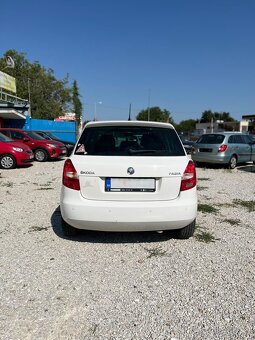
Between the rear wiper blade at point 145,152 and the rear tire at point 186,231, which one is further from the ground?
the rear wiper blade at point 145,152

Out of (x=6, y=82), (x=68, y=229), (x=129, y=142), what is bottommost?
(x=68, y=229)

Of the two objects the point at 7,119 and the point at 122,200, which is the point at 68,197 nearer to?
the point at 122,200

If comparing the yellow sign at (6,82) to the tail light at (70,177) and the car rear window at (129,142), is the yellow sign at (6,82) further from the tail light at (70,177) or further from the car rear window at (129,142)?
the tail light at (70,177)

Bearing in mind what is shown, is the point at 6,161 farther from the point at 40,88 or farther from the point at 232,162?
the point at 40,88

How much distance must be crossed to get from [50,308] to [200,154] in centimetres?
1150

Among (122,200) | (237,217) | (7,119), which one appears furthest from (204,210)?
(7,119)

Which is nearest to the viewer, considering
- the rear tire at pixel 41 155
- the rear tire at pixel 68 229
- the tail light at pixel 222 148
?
the rear tire at pixel 68 229

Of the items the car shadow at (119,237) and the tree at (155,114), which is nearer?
the car shadow at (119,237)

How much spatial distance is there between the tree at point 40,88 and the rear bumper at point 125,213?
43500 mm

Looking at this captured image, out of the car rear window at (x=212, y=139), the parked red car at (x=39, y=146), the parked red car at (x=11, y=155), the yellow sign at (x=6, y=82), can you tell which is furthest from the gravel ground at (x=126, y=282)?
the yellow sign at (x=6, y=82)

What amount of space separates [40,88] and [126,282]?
153 ft

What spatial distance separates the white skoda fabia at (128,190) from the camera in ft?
12.6

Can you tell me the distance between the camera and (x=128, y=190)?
12.7ft

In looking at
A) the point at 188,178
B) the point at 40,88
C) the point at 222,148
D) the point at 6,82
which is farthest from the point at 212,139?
the point at 40,88
